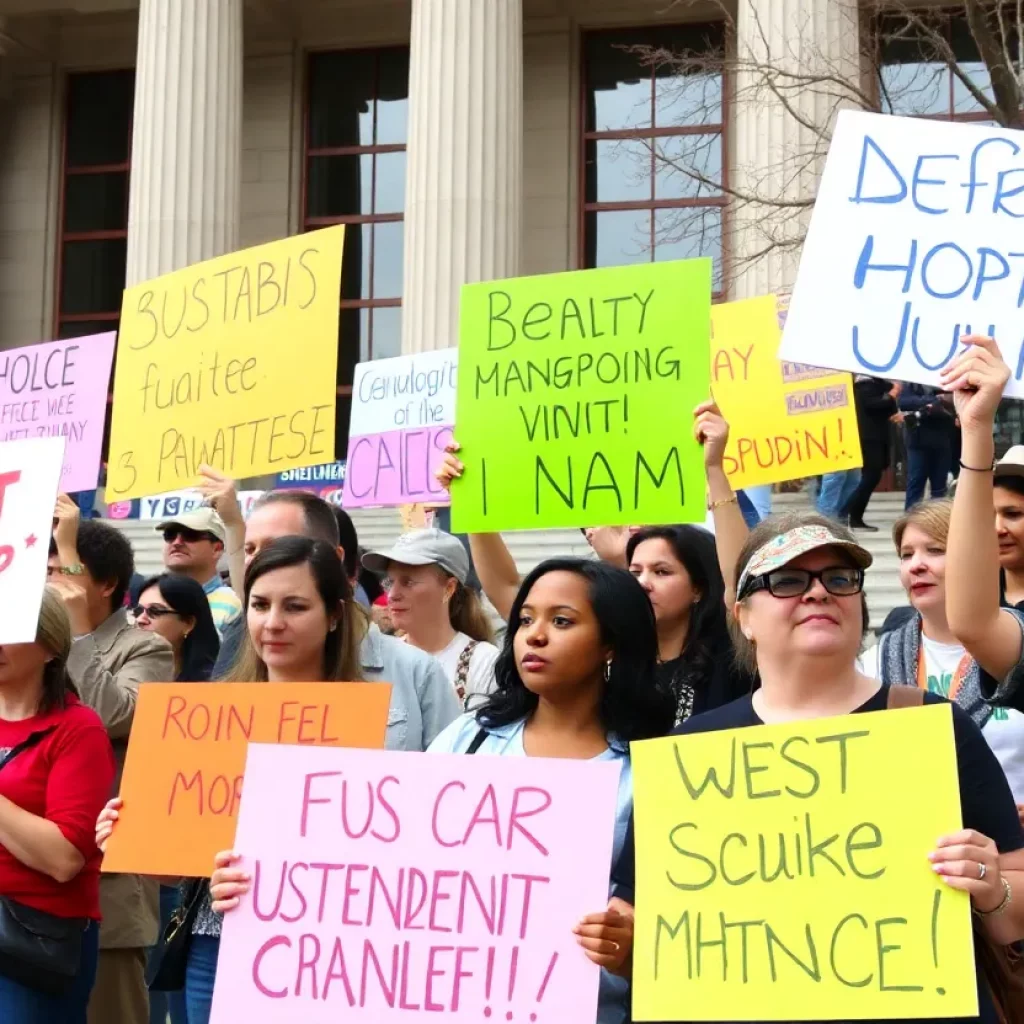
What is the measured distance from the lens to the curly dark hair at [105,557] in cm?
567

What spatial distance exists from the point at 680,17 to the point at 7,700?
64.5ft

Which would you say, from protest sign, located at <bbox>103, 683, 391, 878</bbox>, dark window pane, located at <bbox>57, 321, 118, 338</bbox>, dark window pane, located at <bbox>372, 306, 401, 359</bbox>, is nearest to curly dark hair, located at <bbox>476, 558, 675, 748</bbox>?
protest sign, located at <bbox>103, 683, 391, 878</bbox>

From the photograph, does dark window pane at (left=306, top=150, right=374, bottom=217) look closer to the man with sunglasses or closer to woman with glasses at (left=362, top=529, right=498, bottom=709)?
the man with sunglasses

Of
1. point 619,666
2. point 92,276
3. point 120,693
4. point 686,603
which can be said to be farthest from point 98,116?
point 619,666

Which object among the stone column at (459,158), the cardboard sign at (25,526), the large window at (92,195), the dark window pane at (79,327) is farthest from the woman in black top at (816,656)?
the large window at (92,195)

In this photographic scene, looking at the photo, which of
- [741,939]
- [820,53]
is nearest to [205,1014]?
[741,939]

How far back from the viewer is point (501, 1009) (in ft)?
10.8

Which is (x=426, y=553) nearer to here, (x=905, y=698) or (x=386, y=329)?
(x=905, y=698)

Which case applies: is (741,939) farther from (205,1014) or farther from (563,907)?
(205,1014)

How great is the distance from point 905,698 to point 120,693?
264 centimetres

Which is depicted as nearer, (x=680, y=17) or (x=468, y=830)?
(x=468, y=830)

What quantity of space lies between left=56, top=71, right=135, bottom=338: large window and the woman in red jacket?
21277mm

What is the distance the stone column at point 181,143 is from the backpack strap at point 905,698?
17.3 metres

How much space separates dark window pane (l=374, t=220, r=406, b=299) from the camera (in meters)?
23.8
